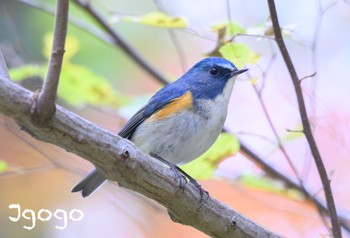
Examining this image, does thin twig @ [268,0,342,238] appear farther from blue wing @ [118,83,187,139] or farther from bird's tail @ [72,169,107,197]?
bird's tail @ [72,169,107,197]

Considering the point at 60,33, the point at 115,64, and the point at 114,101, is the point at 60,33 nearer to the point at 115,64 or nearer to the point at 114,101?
the point at 114,101

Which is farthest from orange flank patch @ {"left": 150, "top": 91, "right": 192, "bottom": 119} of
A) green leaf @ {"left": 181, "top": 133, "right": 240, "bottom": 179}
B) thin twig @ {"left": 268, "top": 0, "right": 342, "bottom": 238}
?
thin twig @ {"left": 268, "top": 0, "right": 342, "bottom": 238}

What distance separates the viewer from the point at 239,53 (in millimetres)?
2451

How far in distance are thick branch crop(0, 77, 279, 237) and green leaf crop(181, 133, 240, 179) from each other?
17.1 inches

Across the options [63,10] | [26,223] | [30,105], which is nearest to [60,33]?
[63,10]

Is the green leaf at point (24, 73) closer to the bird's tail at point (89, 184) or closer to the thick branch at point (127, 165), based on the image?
the bird's tail at point (89, 184)

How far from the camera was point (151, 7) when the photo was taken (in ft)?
17.0

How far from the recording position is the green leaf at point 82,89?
315cm

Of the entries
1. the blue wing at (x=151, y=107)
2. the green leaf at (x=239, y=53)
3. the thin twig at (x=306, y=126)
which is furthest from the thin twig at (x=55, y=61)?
the blue wing at (x=151, y=107)

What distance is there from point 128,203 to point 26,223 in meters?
0.69

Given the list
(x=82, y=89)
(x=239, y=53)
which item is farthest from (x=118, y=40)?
(x=239, y=53)

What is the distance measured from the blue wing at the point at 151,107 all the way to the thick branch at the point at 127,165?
27.3 inches

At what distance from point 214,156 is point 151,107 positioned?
40cm

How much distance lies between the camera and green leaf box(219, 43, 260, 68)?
2451 millimetres
